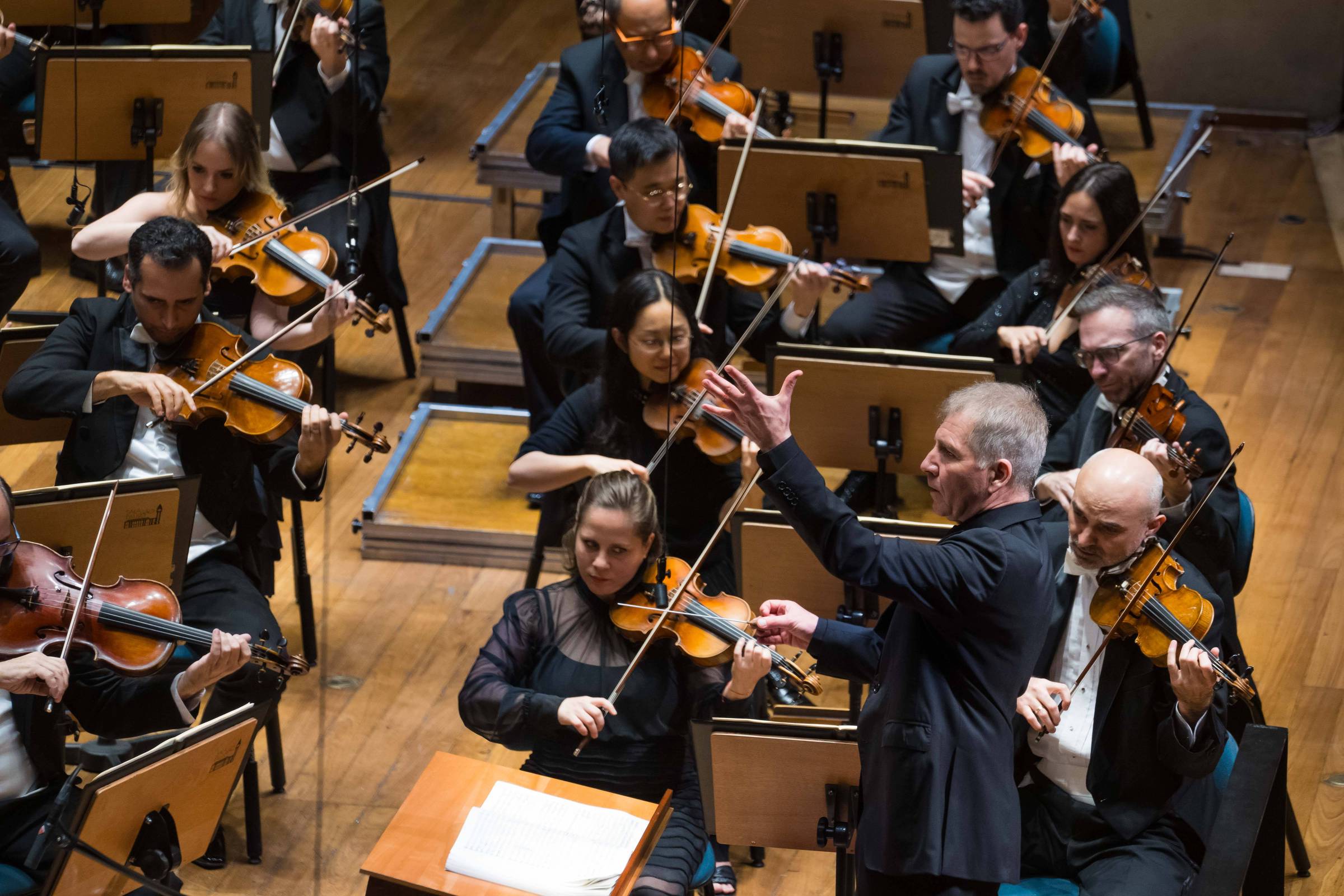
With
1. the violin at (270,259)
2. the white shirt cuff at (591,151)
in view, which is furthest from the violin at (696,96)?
the violin at (270,259)

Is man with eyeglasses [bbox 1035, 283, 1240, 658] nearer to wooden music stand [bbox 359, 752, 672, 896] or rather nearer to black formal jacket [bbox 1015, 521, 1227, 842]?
black formal jacket [bbox 1015, 521, 1227, 842]

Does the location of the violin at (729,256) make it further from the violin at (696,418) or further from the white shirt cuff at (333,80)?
the white shirt cuff at (333,80)

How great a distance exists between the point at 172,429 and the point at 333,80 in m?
1.24

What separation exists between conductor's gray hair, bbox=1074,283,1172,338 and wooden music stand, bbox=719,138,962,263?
0.48 metres

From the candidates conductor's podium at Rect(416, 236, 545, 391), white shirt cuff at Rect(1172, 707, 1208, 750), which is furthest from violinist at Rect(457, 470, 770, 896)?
conductor's podium at Rect(416, 236, 545, 391)

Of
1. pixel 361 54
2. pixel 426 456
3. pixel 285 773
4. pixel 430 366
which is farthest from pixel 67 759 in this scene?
pixel 361 54

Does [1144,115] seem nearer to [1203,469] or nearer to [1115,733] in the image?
[1203,469]

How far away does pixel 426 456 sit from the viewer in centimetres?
407

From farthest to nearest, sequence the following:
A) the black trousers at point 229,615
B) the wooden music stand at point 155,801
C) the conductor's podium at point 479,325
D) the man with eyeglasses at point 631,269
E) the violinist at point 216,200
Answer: the conductor's podium at point 479,325 < the man with eyeglasses at point 631,269 < the violinist at point 216,200 < the black trousers at point 229,615 < the wooden music stand at point 155,801

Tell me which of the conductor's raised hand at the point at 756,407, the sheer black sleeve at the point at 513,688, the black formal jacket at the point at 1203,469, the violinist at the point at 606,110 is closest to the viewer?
the conductor's raised hand at the point at 756,407

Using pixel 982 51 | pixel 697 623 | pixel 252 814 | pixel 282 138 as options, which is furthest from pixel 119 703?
pixel 982 51

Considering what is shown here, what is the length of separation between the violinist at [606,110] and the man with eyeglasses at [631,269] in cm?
27

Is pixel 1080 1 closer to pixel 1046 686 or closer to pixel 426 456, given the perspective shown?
pixel 426 456

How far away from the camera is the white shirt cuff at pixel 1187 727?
7.96 ft
